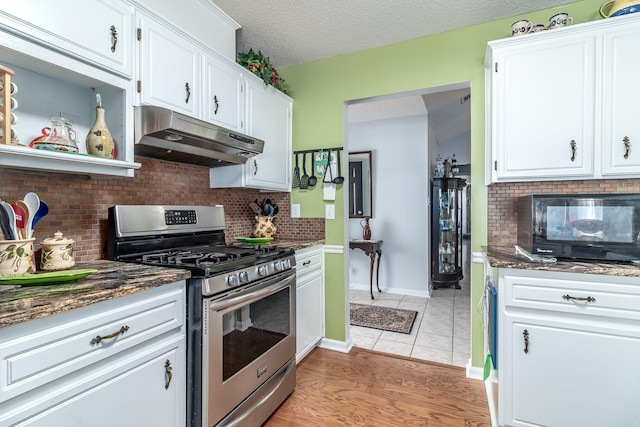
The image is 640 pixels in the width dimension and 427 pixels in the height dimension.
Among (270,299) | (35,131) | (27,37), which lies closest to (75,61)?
(27,37)

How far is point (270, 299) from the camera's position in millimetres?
1771


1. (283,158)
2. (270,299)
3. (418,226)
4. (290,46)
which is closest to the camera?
(270,299)

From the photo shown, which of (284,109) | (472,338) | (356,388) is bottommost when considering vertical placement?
(356,388)

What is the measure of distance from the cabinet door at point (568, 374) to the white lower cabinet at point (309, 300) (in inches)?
50.1

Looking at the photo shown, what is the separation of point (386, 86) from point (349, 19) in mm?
580

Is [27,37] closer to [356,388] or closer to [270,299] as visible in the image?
[270,299]

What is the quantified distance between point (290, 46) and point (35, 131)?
70.8 inches

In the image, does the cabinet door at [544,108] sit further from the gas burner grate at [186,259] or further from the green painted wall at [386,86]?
the gas burner grate at [186,259]

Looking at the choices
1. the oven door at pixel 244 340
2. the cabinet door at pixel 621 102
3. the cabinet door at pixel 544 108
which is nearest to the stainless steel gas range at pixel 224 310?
the oven door at pixel 244 340

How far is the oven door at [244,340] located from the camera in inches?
53.2

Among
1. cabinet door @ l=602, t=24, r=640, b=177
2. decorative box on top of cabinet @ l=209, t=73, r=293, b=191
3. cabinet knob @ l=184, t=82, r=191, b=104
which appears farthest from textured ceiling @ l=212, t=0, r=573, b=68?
cabinet knob @ l=184, t=82, r=191, b=104

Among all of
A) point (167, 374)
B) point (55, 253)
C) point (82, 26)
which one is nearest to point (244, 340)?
point (167, 374)

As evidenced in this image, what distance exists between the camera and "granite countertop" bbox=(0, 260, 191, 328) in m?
0.81

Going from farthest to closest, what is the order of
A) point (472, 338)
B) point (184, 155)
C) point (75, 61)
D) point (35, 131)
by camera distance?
point (472, 338)
point (184, 155)
point (35, 131)
point (75, 61)
